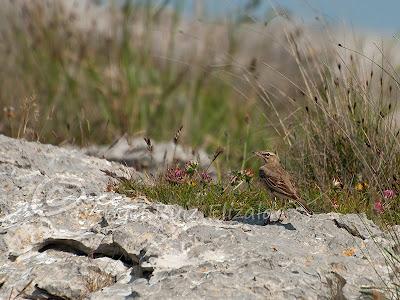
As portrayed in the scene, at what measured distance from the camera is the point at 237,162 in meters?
7.42

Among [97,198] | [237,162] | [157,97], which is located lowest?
[157,97]

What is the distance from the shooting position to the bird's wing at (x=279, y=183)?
5.27 metres

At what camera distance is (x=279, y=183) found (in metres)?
5.29

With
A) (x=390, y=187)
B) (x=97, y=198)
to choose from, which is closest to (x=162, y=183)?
(x=97, y=198)

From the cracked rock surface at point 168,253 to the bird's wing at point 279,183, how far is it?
0.15 metres

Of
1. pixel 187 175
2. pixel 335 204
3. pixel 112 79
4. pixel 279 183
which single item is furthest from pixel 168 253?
pixel 112 79

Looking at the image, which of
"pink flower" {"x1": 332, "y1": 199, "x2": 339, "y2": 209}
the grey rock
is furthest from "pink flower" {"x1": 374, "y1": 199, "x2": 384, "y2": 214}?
the grey rock

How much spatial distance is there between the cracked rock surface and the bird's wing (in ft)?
0.51

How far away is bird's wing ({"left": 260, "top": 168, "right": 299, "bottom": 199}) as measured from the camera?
5.27 metres

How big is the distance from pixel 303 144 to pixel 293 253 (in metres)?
1.81

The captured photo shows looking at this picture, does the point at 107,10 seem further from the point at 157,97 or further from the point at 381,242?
the point at 381,242

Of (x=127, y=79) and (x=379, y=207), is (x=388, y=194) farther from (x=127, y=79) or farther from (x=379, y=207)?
(x=127, y=79)

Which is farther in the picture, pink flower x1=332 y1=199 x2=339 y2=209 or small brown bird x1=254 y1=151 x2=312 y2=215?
pink flower x1=332 y1=199 x2=339 y2=209

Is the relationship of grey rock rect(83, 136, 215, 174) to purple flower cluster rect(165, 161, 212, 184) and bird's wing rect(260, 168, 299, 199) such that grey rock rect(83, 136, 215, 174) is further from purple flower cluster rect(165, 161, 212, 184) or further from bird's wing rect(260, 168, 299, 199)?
bird's wing rect(260, 168, 299, 199)
